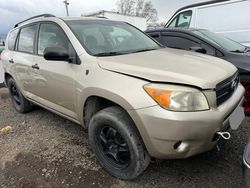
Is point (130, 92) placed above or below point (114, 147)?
above

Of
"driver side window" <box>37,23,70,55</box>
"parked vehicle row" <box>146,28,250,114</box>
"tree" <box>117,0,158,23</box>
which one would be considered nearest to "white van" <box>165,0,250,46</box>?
"parked vehicle row" <box>146,28,250,114</box>

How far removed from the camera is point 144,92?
2207 millimetres

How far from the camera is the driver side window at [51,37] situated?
Answer: 3.20m

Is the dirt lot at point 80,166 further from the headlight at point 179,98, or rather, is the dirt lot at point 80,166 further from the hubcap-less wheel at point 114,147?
the headlight at point 179,98

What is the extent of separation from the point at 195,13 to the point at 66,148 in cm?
532

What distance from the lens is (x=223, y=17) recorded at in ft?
21.2

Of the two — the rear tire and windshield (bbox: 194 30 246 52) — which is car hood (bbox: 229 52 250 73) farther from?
the rear tire

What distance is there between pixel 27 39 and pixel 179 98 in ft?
9.96

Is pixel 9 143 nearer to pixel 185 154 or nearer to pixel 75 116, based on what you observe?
pixel 75 116

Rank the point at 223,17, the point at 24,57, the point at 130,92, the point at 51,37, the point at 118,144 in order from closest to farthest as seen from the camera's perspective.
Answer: the point at 130,92 → the point at 118,144 → the point at 51,37 → the point at 24,57 → the point at 223,17

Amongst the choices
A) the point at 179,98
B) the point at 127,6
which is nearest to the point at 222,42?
the point at 179,98

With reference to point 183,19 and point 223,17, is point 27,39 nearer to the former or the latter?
point 183,19

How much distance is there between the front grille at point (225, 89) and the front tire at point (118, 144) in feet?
2.73

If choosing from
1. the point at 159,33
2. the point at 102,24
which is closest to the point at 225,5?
the point at 159,33
